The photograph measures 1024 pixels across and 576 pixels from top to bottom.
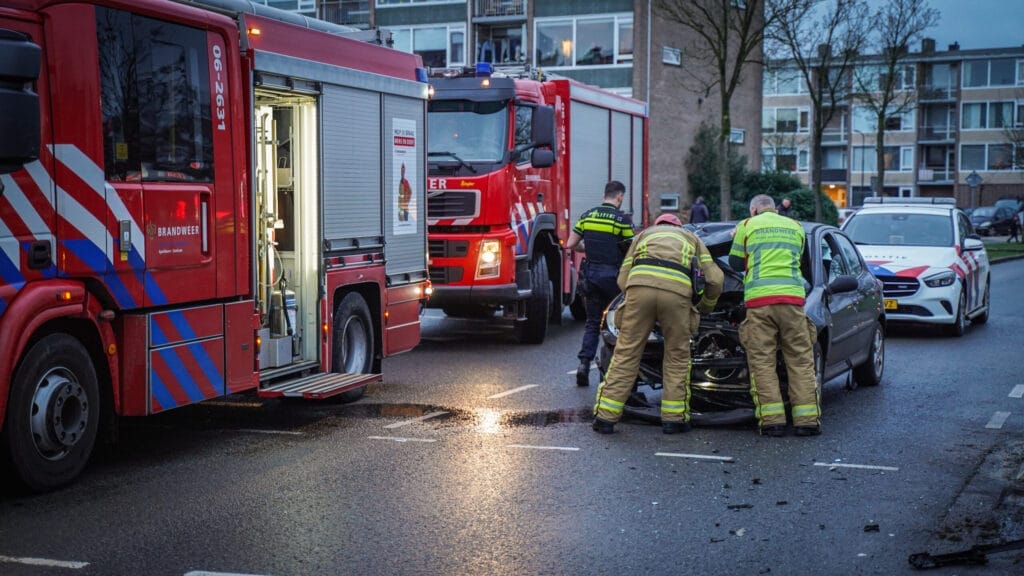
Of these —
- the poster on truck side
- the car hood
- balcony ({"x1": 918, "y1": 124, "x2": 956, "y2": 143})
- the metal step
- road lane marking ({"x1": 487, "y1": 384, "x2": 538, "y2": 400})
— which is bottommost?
road lane marking ({"x1": 487, "y1": 384, "x2": 538, "y2": 400})

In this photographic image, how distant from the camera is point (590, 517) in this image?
259 inches

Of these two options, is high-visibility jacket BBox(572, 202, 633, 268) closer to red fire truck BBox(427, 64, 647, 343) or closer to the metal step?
the metal step

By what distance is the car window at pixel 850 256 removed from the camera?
11.4m

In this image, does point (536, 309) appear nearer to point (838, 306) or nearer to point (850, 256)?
point (850, 256)

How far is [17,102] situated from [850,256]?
776 cm

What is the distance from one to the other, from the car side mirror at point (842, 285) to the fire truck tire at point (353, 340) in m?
3.92

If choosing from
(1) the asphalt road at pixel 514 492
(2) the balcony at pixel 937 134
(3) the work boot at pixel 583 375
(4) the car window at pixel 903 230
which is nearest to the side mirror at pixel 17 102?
(1) the asphalt road at pixel 514 492

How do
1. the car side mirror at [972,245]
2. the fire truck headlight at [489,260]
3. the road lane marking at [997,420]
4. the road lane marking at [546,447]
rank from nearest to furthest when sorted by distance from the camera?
the road lane marking at [546,447], the road lane marking at [997,420], the fire truck headlight at [489,260], the car side mirror at [972,245]

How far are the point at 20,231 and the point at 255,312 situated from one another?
232cm

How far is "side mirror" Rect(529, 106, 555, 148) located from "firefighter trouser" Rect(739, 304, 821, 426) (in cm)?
576

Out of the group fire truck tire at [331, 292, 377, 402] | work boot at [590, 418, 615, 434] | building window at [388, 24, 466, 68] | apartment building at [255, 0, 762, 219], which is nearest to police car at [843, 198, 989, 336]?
fire truck tire at [331, 292, 377, 402]

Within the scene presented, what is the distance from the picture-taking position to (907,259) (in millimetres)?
15844

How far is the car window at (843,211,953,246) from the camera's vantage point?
16.4 meters

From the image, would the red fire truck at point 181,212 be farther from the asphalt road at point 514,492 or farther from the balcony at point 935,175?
→ the balcony at point 935,175
